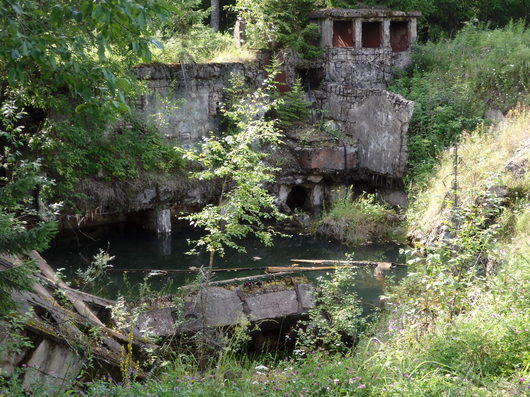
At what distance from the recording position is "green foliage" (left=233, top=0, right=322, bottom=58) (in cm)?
1638

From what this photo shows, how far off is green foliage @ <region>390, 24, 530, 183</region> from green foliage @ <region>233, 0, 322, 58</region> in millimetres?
2698

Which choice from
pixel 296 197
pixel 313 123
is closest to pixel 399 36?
pixel 313 123

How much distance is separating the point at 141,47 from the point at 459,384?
3.28 meters

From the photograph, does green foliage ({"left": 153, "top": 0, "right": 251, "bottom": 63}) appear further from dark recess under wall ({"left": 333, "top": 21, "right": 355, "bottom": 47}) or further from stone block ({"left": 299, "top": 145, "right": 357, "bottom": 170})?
dark recess under wall ({"left": 333, "top": 21, "right": 355, "bottom": 47})

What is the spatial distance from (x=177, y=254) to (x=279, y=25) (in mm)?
7014

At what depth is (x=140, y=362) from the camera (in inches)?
269

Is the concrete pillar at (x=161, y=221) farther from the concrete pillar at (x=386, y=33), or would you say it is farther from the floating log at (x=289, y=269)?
the concrete pillar at (x=386, y=33)

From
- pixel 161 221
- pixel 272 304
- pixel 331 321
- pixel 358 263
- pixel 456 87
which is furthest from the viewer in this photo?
pixel 456 87

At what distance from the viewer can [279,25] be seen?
1683 centimetres

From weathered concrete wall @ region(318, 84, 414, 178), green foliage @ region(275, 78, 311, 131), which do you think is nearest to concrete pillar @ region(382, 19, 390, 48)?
weathered concrete wall @ region(318, 84, 414, 178)

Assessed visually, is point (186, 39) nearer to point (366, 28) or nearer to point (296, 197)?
point (296, 197)

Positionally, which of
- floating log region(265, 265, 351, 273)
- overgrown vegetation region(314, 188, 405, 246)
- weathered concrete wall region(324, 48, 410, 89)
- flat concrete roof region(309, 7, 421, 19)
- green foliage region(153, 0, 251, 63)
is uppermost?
flat concrete roof region(309, 7, 421, 19)

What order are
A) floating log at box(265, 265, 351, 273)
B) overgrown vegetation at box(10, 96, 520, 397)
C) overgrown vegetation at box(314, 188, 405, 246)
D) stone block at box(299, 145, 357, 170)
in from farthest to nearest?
stone block at box(299, 145, 357, 170) → overgrown vegetation at box(314, 188, 405, 246) → floating log at box(265, 265, 351, 273) → overgrown vegetation at box(10, 96, 520, 397)

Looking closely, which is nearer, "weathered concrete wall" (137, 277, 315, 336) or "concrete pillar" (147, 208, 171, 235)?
"weathered concrete wall" (137, 277, 315, 336)
